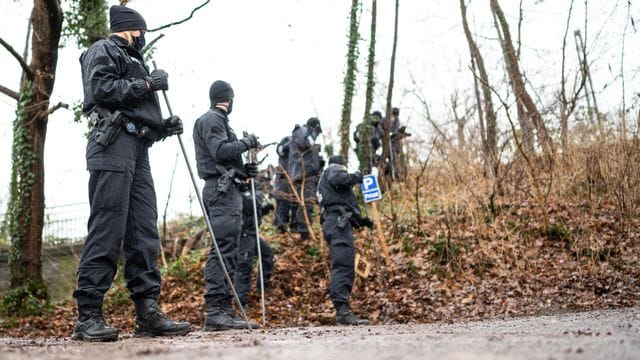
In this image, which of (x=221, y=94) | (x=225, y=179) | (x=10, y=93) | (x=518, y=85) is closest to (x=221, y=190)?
(x=225, y=179)

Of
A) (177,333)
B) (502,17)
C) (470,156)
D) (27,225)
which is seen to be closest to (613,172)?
(470,156)

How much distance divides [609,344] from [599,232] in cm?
769

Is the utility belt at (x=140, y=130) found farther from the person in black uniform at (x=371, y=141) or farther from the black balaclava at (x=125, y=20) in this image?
the person in black uniform at (x=371, y=141)

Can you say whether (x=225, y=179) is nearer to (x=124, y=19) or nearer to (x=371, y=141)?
(x=124, y=19)

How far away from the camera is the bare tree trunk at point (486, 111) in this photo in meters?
12.4

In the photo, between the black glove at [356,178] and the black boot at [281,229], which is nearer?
the black glove at [356,178]

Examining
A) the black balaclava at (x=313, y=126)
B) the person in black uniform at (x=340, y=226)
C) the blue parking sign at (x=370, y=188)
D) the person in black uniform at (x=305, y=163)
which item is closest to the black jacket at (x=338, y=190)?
the person in black uniform at (x=340, y=226)

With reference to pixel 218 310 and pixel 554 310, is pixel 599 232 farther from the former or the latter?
pixel 218 310

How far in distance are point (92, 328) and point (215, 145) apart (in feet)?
9.29

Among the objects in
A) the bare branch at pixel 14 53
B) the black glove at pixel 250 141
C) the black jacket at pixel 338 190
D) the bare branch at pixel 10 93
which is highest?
the bare branch at pixel 14 53

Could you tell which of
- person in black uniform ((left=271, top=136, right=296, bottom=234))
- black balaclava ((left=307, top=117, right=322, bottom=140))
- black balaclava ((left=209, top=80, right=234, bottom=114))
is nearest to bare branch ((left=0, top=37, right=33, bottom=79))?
person in black uniform ((left=271, top=136, right=296, bottom=234))

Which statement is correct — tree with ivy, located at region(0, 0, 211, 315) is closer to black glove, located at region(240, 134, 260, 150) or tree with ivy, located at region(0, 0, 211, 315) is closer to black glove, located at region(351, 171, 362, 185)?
black glove, located at region(351, 171, 362, 185)

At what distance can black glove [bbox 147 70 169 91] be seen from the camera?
5188mm

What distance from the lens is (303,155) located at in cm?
1352
